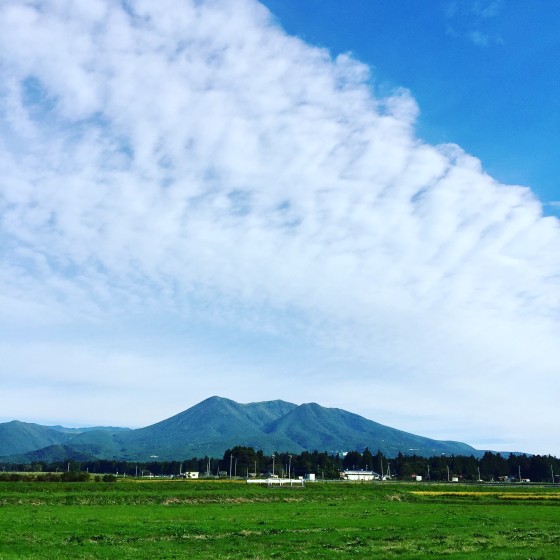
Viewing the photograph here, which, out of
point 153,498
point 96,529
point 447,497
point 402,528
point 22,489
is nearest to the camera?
point 96,529

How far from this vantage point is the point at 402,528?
44312 millimetres

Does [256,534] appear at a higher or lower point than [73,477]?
higher

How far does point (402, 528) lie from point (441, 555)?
15186mm

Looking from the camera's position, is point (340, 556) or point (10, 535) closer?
point (340, 556)

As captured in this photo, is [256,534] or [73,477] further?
[73,477]

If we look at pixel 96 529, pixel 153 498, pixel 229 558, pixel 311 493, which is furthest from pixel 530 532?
pixel 311 493

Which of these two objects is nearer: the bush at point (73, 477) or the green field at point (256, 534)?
the green field at point (256, 534)

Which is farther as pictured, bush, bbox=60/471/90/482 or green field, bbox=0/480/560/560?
bush, bbox=60/471/90/482

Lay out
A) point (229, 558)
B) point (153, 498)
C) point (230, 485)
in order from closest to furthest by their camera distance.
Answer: point (229, 558), point (153, 498), point (230, 485)

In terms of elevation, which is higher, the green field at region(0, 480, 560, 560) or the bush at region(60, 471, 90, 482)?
the green field at region(0, 480, 560, 560)

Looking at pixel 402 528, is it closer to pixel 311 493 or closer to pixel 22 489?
pixel 311 493

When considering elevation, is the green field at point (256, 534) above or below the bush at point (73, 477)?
above

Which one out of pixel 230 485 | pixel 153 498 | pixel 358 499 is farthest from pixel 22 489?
pixel 358 499

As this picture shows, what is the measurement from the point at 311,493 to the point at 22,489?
4212cm
